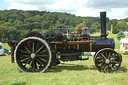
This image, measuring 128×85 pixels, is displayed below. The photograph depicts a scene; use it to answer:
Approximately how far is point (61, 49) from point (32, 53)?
1596 mm

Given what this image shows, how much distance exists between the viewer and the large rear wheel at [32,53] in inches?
318

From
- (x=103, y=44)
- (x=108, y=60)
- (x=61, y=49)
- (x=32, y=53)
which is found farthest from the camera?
(x=61, y=49)

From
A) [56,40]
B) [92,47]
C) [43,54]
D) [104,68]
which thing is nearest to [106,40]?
[92,47]

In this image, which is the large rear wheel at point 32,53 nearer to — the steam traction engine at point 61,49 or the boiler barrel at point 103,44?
the steam traction engine at point 61,49

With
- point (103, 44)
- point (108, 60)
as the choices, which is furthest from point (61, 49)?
point (108, 60)

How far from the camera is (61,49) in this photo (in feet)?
29.3

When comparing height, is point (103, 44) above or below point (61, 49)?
above

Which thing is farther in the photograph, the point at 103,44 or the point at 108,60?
the point at 103,44

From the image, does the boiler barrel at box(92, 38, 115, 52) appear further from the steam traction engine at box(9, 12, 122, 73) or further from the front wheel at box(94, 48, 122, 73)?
the front wheel at box(94, 48, 122, 73)

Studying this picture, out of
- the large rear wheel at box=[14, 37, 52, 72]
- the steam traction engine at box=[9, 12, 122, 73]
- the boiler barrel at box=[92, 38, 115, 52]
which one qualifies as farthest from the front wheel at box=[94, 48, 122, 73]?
the large rear wheel at box=[14, 37, 52, 72]

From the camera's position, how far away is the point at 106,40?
28.9 feet

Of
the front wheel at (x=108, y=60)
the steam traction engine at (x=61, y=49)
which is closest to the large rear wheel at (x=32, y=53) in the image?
the steam traction engine at (x=61, y=49)

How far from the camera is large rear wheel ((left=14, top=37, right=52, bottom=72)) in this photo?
26.5 feet

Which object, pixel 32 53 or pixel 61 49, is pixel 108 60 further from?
pixel 32 53
